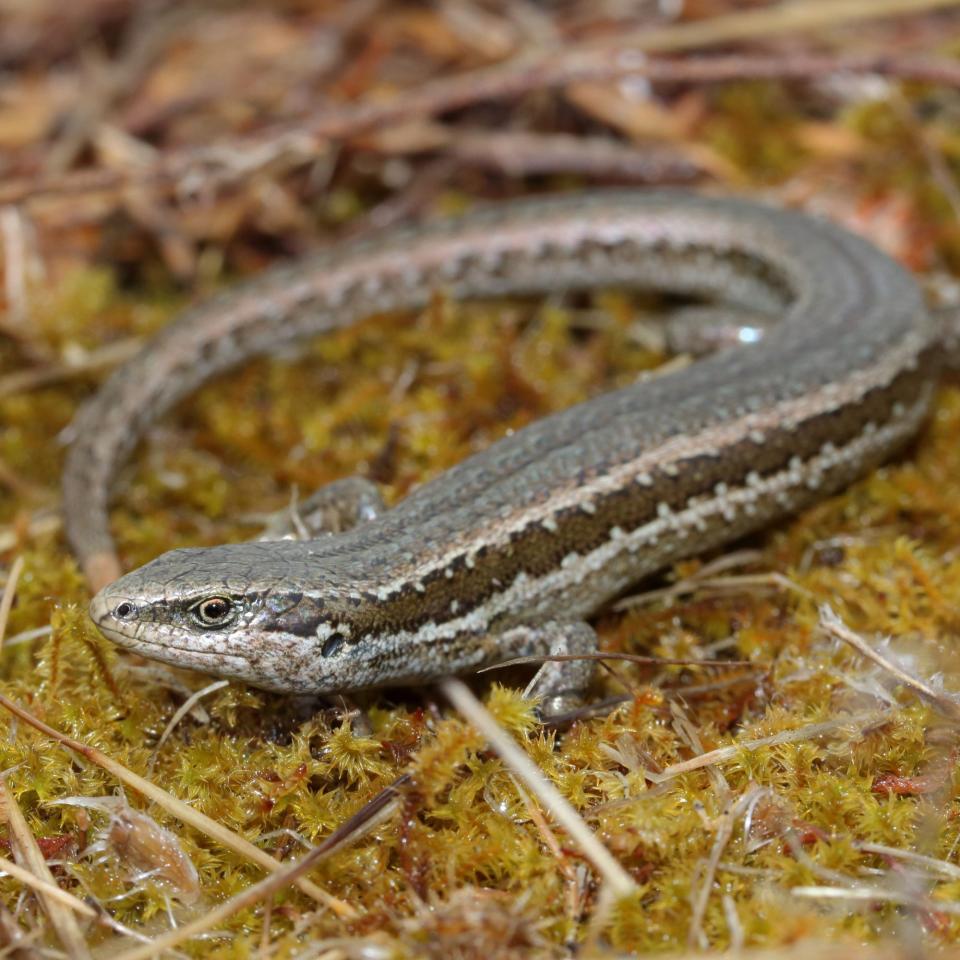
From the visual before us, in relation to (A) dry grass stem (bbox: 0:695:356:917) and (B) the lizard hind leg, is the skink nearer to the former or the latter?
(B) the lizard hind leg

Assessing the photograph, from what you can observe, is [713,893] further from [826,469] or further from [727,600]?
[826,469]

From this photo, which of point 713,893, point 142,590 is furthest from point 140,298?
point 713,893

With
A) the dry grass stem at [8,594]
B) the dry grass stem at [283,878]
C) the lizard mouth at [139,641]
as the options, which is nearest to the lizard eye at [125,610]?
the lizard mouth at [139,641]

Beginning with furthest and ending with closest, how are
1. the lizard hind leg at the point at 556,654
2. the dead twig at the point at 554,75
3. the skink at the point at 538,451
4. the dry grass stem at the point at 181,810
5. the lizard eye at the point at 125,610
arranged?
the dead twig at the point at 554,75, the lizard hind leg at the point at 556,654, the skink at the point at 538,451, the lizard eye at the point at 125,610, the dry grass stem at the point at 181,810

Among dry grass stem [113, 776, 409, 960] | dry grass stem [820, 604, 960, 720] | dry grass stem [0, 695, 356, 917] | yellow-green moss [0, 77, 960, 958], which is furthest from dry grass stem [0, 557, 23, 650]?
dry grass stem [820, 604, 960, 720]

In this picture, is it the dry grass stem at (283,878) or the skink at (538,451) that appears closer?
the dry grass stem at (283,878)

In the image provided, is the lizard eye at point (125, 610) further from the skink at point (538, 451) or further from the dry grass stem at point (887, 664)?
the dry grass stem at point (887, 664)

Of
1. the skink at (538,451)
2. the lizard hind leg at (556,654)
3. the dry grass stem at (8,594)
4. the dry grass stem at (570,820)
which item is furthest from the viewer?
the dry grass stem at (8,594)
